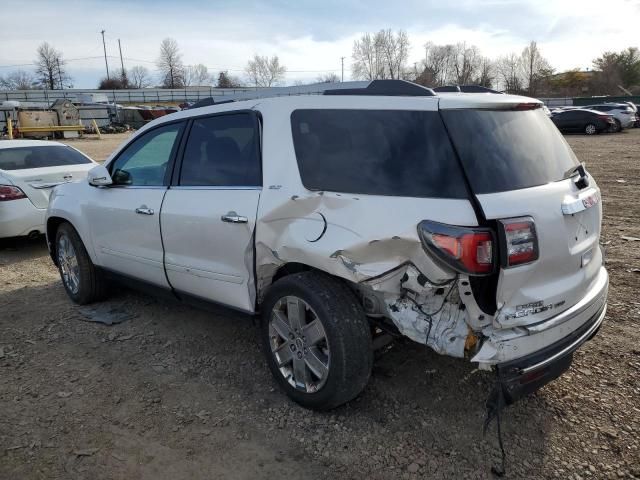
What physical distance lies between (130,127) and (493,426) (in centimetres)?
4905

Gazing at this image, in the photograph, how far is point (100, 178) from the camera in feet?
14.3

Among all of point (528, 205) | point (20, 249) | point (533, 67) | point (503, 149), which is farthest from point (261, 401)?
point (533, 67)

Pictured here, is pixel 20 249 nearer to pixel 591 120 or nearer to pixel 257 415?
pixel 257 415

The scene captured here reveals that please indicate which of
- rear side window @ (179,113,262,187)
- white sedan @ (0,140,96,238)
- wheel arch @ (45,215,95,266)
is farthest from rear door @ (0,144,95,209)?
rear side window @ (179,113,262,187)

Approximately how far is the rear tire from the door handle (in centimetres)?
220

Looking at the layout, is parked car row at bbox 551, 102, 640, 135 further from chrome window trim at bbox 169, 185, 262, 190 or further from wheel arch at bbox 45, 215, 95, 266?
chrome window trim at bbox 169, 185, 262, 190

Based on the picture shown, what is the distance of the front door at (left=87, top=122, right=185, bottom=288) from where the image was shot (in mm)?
3967

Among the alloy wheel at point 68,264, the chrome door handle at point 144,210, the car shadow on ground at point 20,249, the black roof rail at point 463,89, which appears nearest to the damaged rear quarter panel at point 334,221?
the black roof rail at point 463,89

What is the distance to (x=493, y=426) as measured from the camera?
2.99 meters

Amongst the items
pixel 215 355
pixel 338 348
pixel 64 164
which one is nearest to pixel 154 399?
pixel 215 355

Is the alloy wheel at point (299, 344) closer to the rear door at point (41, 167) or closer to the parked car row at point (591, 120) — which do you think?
the rear door at point (41, 167)

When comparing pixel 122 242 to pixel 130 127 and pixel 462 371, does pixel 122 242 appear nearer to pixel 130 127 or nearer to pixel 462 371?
pixel 462 371

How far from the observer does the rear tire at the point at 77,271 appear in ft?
16.1

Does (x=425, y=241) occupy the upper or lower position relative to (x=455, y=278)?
upper
